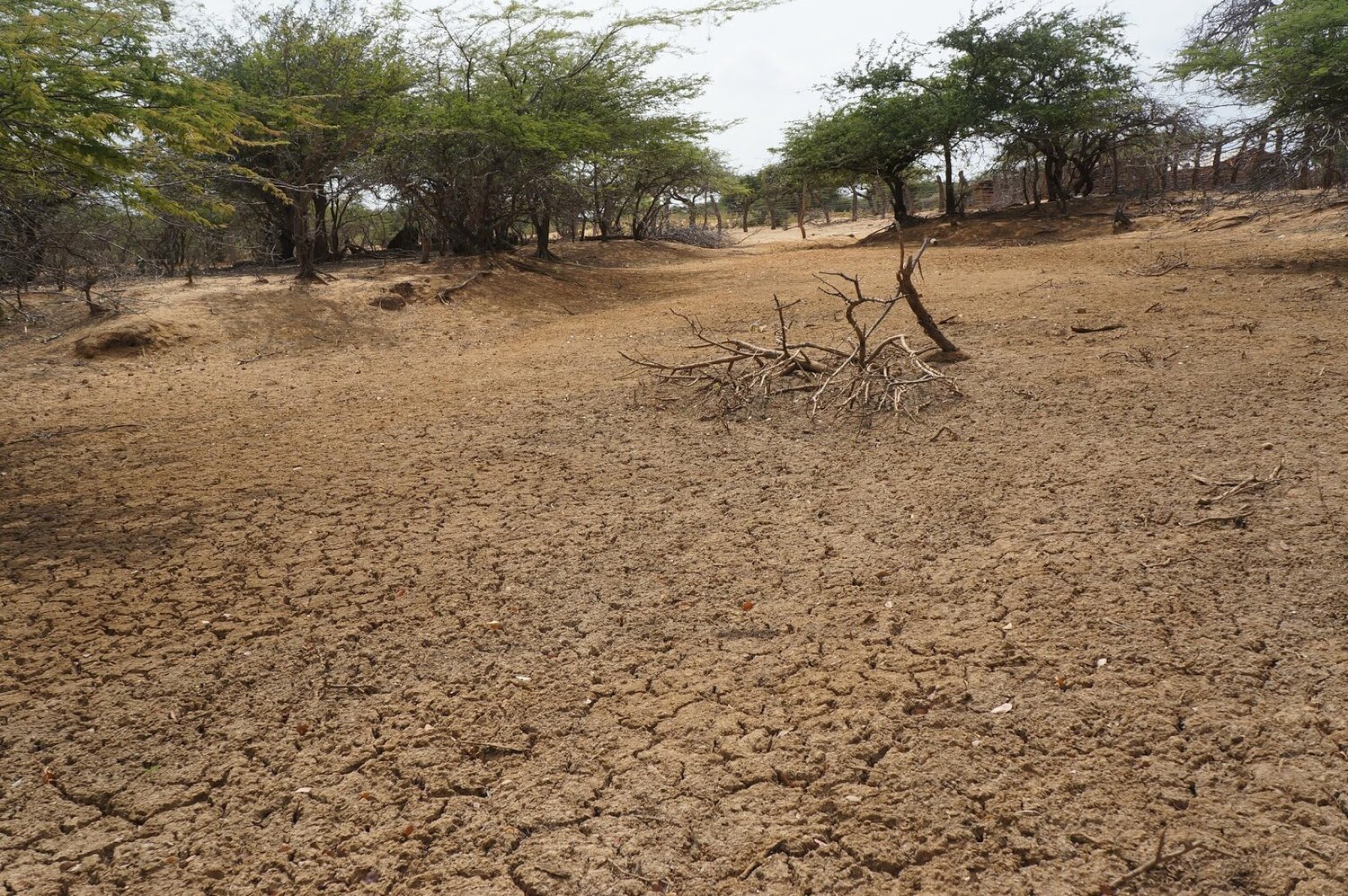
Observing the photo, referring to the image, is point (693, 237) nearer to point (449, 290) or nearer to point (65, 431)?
point (449, 290)

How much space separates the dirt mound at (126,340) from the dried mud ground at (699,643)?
2.81 m

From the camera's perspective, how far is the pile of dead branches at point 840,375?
5465mm

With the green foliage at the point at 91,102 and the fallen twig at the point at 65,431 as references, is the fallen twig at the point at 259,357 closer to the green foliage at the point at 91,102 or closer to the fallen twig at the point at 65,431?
the fallen twig at the point at 65,431

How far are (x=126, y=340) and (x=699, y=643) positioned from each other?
8.73 metres

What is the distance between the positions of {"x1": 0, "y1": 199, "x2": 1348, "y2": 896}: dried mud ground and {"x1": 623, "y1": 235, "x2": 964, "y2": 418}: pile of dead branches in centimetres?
32

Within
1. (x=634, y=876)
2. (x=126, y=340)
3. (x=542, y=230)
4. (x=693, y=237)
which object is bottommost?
(x=634, y=876)

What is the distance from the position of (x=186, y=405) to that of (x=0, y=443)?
4.36ft

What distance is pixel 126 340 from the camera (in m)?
8.81

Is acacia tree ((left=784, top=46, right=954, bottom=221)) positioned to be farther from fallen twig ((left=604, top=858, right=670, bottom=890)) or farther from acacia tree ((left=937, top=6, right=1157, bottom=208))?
fallen twig ((left=604, top=858, right=670, bottom=890))

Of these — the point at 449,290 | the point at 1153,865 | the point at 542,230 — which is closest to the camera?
the point at 1153,865

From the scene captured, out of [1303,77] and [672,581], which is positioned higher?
[1303,77]

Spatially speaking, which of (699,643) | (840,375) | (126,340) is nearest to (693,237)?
(126,340)

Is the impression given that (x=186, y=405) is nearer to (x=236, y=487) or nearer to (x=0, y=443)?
(x=0, y=443)

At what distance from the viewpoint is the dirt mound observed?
340 inches
